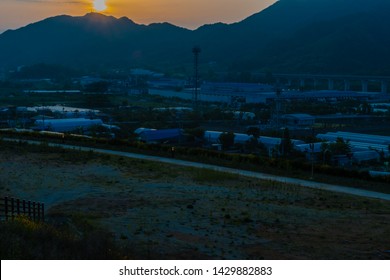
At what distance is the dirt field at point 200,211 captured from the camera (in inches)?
342

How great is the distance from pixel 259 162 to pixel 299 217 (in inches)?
256

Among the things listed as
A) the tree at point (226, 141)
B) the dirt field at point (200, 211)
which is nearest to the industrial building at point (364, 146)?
the tree at point (226, 141)

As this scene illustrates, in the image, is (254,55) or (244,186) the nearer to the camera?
(244,186)

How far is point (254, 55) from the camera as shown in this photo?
97062 millimetres

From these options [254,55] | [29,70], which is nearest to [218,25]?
[254,55]

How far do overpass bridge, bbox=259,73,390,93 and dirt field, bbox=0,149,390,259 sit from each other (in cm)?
5293

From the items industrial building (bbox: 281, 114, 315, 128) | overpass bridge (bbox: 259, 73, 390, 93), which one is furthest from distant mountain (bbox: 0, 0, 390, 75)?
industrial building (bbox: 281, 114, 315, 128)

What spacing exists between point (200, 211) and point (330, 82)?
195 ft

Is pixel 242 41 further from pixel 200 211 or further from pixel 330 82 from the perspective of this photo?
pixel 200 211

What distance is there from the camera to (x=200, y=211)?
11141 mm

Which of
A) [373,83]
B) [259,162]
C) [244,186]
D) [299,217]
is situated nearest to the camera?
[299,217]

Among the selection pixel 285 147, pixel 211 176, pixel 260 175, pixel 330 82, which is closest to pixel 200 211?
pixel 211 176

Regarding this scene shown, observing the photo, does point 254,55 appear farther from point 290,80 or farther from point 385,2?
point 385,2
